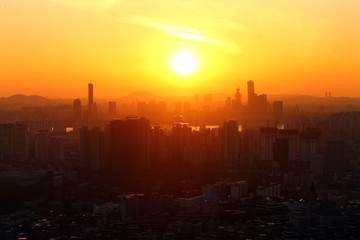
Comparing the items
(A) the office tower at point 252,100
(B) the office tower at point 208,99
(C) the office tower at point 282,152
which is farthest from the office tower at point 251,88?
(C) the office tower at point 282,152

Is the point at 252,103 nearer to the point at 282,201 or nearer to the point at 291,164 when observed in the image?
the point at 291,164

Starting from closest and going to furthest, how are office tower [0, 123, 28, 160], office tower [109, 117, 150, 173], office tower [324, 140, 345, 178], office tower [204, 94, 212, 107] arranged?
office tower [324, 140, 345, 178] < office tower [109, 117, 150, 173] < office tower [0, 123, 28, 160] < office tower [204, 94, 212, 107]

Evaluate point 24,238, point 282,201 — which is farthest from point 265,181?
point 24,238

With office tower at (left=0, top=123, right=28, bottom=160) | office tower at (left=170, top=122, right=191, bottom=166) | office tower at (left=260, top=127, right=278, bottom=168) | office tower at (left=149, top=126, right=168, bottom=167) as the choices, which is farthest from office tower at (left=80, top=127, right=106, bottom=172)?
office tower at (left=260, top=127, right=278, bottom=168)

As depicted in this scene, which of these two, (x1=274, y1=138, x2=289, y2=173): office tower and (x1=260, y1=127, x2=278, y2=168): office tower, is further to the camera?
(x1=260, y1=127, x2=278, y2=168): office tower

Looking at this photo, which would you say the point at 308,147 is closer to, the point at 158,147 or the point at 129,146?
the point at 158,147

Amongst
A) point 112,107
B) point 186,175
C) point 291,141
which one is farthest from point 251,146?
point 112,107

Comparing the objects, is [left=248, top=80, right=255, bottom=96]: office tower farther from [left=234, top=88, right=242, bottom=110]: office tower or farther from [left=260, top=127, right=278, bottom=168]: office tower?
[left=260, top=127, right=278, bottom=168]: office tower
